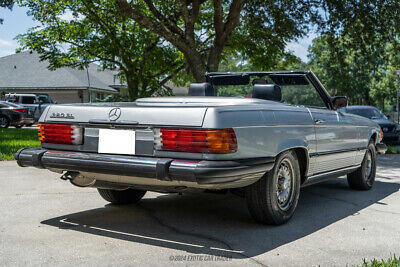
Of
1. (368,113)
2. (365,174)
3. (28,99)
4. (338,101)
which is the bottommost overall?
(365,174)

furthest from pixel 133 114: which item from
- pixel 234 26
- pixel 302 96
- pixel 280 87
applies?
pixel 234 26

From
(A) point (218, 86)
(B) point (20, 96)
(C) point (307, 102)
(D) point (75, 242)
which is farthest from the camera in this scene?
(B) point (20, 96)

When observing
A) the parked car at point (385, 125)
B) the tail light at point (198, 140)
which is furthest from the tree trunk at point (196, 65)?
the tail light at point (198, 140)

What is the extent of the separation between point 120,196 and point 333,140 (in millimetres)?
2582

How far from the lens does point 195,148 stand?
3.90m

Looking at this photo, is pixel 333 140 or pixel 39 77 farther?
pixel 39 77

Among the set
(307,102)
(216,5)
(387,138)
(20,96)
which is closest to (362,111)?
(387,138)

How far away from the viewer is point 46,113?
4.72 metres

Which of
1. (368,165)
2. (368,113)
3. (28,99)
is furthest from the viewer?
(28,99)

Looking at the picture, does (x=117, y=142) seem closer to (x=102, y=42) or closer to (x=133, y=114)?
(x=133, y=114)

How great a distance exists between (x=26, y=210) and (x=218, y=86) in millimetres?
2784

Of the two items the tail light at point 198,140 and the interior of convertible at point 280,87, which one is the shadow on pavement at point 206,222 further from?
the interior of convertible at point 280,87

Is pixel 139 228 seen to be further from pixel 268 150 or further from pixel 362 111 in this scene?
pixel 362 111

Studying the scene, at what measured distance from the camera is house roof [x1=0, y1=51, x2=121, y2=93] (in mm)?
41625
